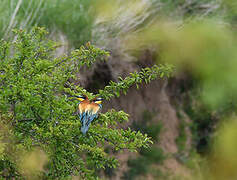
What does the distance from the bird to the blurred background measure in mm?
2717

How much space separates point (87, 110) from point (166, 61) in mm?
→ 4322

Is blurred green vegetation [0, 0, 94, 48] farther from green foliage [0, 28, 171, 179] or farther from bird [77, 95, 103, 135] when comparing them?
bird [77, 95, 103, 135]

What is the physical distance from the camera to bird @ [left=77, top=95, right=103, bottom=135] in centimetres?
266

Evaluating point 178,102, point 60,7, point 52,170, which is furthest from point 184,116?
point 52,170

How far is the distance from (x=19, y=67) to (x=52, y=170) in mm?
830

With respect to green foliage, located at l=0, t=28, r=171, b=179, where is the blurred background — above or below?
below

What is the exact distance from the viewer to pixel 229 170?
23.6ft

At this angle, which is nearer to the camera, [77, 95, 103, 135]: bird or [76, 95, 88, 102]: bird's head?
[77, 95, 103, 135]: bird

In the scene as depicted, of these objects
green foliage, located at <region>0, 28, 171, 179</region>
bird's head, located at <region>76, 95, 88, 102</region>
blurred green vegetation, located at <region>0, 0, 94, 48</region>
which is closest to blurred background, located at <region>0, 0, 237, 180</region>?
blurred green vegetation, located at <region>0, 0, 94, 48</region>

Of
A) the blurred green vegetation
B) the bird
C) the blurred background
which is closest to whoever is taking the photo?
the bird

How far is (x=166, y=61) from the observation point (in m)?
6.81

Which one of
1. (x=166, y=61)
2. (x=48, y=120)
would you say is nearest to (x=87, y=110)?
(x=48, y=120)

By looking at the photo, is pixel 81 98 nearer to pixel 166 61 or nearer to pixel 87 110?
pixel 87 110

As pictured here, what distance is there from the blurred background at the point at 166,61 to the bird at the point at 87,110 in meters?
2.72
